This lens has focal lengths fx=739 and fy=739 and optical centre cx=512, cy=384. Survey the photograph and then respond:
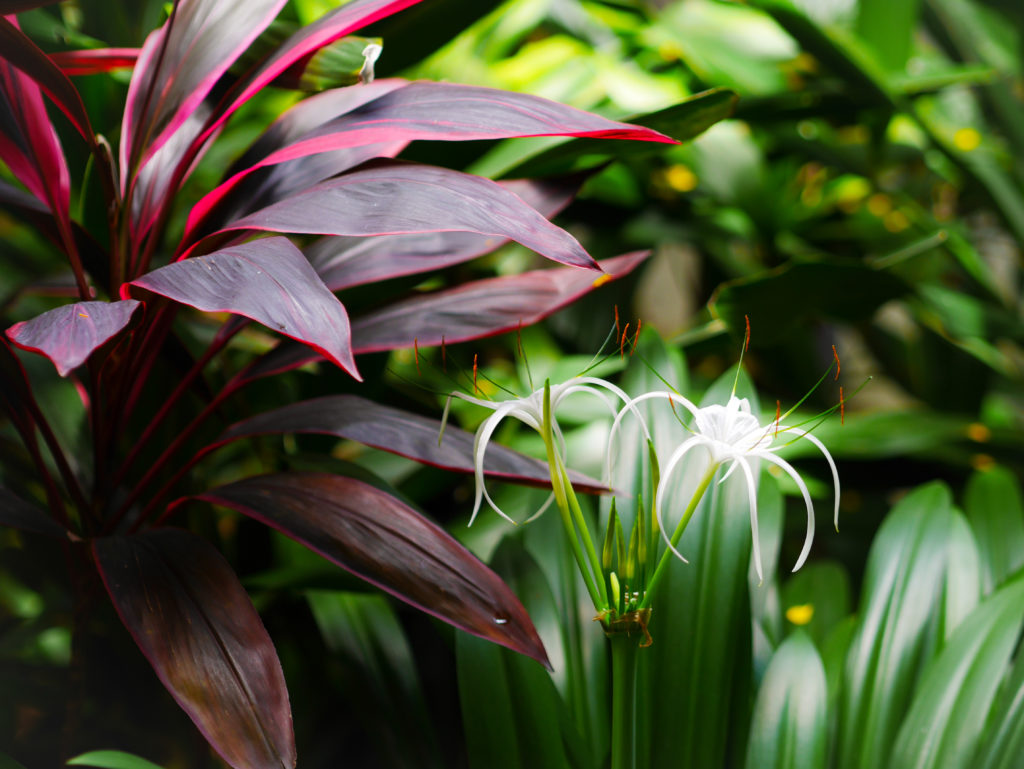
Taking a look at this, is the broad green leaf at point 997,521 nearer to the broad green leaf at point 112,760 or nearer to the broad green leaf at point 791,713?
the broad green leaf at point 791,713

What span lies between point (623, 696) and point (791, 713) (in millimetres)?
182

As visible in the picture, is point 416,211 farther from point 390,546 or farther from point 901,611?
point 901,611

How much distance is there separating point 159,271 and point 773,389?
102 centimetres

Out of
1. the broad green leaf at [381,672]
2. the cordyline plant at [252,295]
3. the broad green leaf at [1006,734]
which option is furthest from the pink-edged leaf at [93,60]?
the broad green leaf at [1006,734]

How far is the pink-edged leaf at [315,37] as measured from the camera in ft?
1.50

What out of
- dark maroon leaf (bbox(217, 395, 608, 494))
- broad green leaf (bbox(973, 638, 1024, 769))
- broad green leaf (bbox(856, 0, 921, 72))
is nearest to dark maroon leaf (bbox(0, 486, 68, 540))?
dark maroon leaf (bbox(217, 395, 608, 494))

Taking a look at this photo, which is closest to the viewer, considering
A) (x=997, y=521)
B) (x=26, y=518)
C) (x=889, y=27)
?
(x=26, y=518)

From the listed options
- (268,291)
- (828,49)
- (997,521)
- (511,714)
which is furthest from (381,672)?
(828,49)

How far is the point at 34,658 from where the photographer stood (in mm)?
641

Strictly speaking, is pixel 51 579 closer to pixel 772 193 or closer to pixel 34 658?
pixel 34 658

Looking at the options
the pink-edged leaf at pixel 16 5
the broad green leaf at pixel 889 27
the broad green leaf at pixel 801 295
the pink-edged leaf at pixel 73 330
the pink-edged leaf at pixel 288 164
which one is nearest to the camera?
the pink-edged leaf at pixel 73 330

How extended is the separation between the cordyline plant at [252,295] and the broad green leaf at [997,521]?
46cm

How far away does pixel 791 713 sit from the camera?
497 millimetres

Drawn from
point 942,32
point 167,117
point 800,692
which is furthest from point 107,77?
point 942,32
